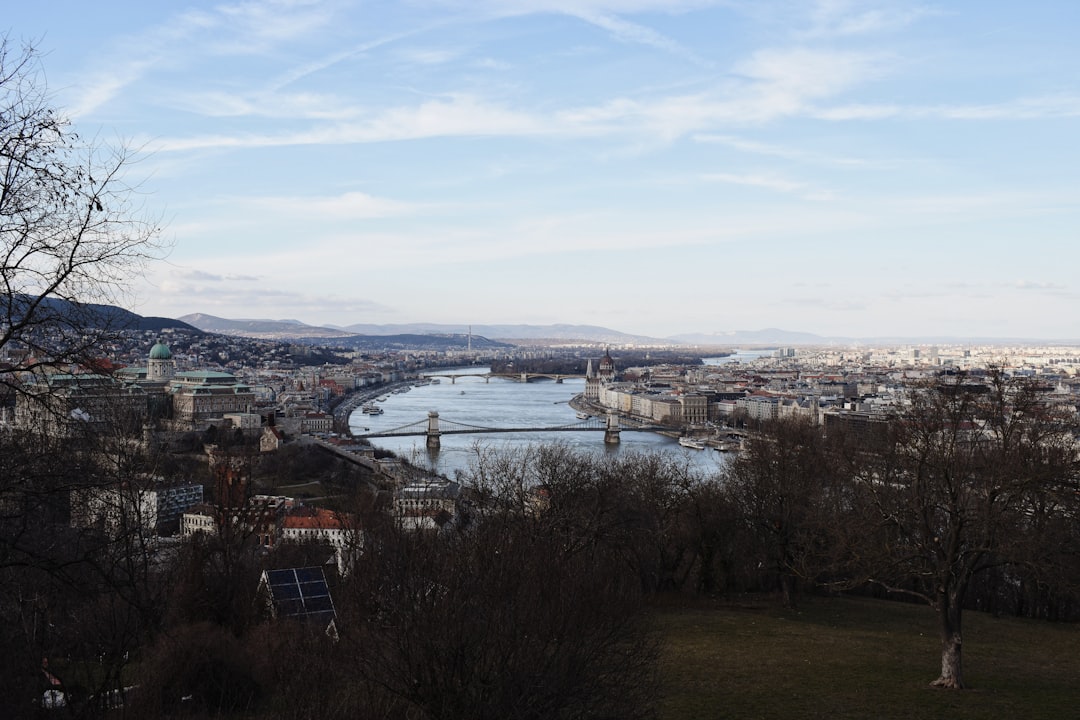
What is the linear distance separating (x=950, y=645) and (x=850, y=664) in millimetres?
938

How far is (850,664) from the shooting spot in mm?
7164

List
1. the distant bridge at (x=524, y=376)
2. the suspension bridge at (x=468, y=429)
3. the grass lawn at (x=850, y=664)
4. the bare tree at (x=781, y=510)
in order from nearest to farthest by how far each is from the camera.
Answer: the grass lawn at (x=850, y=664) → the bare tree at (x=781, y=510) → the suspension bridge at (x=468, y=429) → the distant bridge at (x=524, y=376)

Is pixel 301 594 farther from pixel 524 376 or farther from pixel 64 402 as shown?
pixel 524 376

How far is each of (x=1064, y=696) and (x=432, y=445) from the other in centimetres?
3115

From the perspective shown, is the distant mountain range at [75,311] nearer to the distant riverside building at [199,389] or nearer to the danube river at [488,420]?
the danube river at [488,420]

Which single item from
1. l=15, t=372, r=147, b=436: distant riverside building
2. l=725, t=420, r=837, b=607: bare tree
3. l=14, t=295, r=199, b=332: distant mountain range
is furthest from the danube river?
l=14, t=295, r=199, b=332: distant mountain range

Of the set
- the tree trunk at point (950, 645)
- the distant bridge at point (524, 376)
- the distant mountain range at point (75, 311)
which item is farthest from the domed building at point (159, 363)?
the distant mountain range at point (75, 311)

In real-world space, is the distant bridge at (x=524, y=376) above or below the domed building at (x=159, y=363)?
below

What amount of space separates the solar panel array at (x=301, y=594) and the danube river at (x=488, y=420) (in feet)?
23.1

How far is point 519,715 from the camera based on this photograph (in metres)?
3.54

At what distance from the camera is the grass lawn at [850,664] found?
19.3 feet

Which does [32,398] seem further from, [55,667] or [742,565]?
[742,565]

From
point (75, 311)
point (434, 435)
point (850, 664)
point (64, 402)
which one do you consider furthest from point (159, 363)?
point (75, 311)

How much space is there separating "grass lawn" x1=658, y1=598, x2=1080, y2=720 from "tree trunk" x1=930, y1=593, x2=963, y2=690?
0.11m
